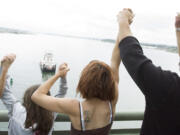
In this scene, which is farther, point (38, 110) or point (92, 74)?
point (38, 110)

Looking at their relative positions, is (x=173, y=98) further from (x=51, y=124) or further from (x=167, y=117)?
(x=51, y=124)

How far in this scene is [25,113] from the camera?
7.07ft

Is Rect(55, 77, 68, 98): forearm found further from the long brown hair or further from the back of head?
the back of head

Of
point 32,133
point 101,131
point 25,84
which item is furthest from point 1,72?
point 25,84

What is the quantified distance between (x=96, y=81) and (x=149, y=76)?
58 cm

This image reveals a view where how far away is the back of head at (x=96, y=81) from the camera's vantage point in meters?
1.76

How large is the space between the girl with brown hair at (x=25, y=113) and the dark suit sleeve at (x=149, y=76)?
0.83m

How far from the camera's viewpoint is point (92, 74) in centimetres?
176

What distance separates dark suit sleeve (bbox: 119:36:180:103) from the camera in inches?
48.8

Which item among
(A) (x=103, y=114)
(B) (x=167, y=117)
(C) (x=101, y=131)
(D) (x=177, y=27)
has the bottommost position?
(C) (x=101, y=131)

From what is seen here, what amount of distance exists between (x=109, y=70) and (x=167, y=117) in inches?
24.3

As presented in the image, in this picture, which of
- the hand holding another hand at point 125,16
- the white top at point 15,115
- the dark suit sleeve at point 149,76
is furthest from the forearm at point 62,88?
the dark suit sleeve at point 149,76

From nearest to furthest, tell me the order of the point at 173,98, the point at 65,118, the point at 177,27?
the point at 173,98 < the point at 177,27 < the point at 65,118

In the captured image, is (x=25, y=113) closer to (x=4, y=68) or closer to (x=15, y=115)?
(x=15, y=115)
